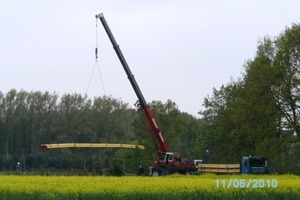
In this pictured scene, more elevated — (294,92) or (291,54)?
(291,54)

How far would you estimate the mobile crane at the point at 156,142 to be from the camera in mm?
44544

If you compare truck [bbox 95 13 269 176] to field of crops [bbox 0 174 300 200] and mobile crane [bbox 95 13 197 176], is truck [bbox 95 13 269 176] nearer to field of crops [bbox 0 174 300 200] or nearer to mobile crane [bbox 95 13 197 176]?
mobile crane [bbox 95 13 197 176]

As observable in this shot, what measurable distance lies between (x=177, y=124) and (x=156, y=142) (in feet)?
38.4

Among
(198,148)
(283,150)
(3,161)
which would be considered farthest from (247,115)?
(3,161)

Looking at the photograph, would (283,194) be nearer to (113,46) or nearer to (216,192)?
(216,192)

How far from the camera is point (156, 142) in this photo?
4647 cm

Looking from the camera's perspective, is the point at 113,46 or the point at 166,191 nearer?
the point at 166,191

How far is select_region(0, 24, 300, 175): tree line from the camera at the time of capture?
4612 cm

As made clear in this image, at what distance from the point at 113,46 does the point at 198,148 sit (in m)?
25.5

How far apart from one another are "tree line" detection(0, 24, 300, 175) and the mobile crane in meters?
2.87

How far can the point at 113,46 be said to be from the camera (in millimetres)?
44875

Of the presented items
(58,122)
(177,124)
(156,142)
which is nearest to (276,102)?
(156,142)

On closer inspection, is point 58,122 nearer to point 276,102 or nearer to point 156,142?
point 156,142

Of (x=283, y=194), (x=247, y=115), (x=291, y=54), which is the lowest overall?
(x=283, y=194)
